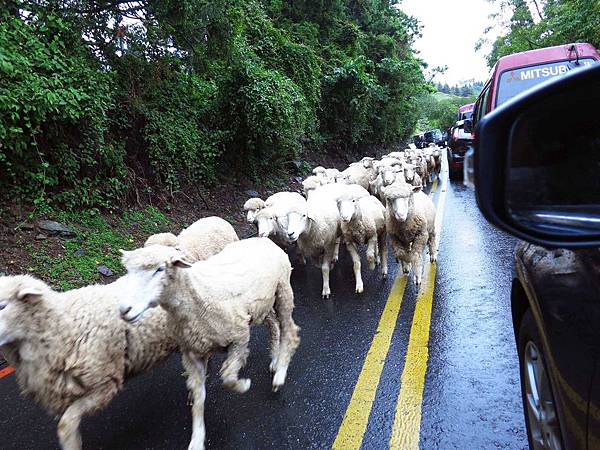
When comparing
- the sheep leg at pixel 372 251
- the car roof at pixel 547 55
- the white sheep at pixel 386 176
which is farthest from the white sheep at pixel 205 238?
the car roof at pixel 547 55

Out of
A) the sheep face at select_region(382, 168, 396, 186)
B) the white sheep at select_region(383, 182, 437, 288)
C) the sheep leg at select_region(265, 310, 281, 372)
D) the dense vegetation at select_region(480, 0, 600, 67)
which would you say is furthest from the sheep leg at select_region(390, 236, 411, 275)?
the dense vegetation at select_region(480, 0, 600, 67)

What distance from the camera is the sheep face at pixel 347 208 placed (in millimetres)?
5840

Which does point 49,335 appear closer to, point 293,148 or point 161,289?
point 161,289

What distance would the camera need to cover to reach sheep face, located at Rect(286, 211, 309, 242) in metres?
5.38

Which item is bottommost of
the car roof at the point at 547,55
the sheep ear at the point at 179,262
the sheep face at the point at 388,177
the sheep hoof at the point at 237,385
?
the sheep hoof at the point at 237,385

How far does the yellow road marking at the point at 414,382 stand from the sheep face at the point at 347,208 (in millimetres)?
1444

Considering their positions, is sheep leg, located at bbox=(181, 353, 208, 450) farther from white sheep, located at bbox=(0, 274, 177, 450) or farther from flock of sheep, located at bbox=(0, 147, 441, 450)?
white sheep, located at bbox=(0, 274, 177, 450)

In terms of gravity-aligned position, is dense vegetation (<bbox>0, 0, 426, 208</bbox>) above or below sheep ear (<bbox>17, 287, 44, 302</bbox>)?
above

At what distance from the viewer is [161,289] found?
2732 mm

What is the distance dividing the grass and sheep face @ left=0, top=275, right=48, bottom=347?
10.8ft

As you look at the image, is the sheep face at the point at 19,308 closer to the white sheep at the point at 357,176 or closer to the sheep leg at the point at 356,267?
the sheep leg at the point at 356,267

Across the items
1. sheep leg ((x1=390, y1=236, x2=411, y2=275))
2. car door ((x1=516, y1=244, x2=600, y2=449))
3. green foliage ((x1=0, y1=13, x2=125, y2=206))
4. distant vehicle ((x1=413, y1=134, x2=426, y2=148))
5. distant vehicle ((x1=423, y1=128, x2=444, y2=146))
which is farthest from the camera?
distant vehicle ((x1=423, y1=128, x2=444, y2=146))

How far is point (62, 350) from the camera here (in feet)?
9.07

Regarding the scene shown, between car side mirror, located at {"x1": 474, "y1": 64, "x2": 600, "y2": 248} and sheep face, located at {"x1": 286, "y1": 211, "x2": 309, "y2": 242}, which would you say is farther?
sheep face, located at {"x1": 286, "y1": 211, "x2": 309, "y2": 242}
